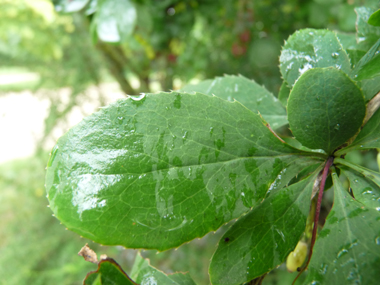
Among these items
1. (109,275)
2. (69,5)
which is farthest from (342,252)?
(69,5)

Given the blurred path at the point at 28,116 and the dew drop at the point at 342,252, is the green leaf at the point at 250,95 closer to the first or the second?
the dew drop at the point at 342,252

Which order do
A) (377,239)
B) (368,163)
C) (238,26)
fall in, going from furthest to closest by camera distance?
1. (238,26)
2. (368,163)
3. (377,239)

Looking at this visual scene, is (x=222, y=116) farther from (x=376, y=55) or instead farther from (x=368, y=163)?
(x=368, y=163)

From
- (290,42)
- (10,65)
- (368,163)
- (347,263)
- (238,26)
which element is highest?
(290,42)

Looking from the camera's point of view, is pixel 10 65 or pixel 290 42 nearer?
pixel 290 42

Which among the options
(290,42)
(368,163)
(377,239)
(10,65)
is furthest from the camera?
(10,65)

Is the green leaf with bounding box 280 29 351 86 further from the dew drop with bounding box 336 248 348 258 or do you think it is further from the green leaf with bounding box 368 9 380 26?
the dew drop with bounding box 336 248 348 258

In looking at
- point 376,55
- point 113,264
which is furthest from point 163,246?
point 376,55

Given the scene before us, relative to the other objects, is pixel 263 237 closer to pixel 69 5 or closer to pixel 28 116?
pixel 69 5
